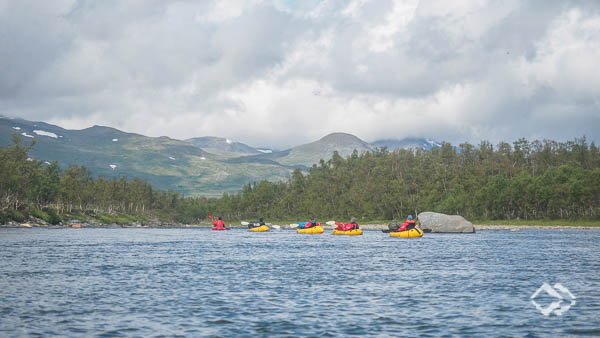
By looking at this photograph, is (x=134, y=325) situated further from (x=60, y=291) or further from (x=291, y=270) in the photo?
(x=291, y=270)

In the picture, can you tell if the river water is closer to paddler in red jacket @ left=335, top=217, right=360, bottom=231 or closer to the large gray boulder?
paddler in red jacket @ left=335, top=217, right=360, bottom=231

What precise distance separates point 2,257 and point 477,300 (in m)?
40.6

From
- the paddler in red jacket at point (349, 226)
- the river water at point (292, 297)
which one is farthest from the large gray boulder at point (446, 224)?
the river water at point (292, 297)

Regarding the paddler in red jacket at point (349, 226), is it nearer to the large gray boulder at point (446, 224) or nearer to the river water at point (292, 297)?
the large gray boulder at point (446, 224)

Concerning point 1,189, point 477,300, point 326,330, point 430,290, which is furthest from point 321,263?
point 1,189

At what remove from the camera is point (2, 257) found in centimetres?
4734
